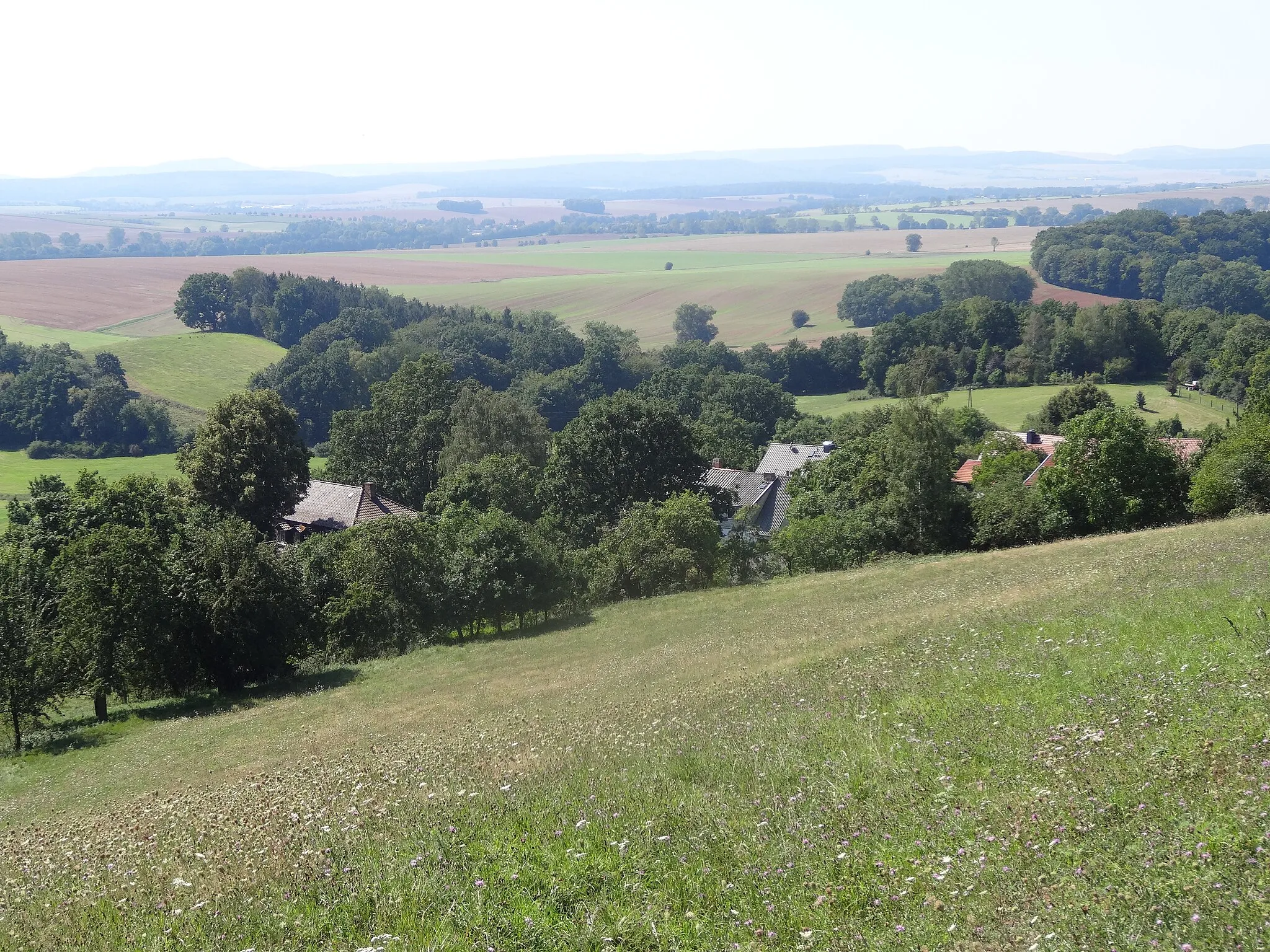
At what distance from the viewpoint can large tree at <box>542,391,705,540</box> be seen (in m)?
59.9

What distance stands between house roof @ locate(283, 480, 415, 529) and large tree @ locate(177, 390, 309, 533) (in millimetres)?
2435

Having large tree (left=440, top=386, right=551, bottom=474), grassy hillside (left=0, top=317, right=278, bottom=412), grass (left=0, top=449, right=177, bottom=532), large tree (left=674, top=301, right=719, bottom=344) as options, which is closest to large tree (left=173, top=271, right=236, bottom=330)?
grassy hillside (left=0, top=317, right=278, bottom=412)

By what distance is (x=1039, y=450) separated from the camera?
2857 inches

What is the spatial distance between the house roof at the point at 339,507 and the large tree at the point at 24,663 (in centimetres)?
2854

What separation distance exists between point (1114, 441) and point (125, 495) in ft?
153

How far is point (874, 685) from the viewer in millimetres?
15391

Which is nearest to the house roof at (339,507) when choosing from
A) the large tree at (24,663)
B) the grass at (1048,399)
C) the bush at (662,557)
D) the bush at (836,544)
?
the bush at (662,557)

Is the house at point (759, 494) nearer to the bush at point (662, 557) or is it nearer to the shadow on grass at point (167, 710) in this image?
the bush at point (662, 557)

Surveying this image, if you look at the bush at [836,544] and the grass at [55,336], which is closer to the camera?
the bush at [836,544]

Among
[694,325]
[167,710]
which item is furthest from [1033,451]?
[694,325]

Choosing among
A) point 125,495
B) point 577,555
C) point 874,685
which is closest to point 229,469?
point 125,495

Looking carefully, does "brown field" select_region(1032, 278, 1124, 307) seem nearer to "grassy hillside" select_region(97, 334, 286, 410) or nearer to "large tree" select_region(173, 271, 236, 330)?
"grassy hillside" select_region(97, 334, 286, 410)

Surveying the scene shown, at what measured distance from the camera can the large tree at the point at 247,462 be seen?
57594 mm

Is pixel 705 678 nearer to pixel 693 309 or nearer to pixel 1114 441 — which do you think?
pixel 1114 441
